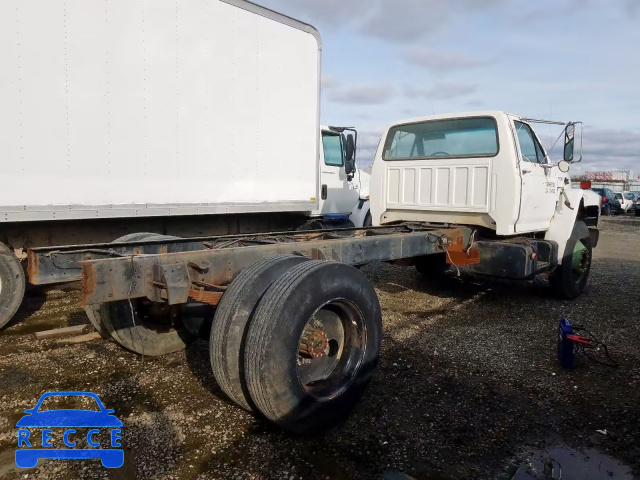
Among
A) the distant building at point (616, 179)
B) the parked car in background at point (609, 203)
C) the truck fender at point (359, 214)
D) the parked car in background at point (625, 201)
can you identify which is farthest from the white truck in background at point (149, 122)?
the distant building at point (616, 179)

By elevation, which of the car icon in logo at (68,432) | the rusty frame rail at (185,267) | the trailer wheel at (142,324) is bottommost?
the car icon in logo at (68,432)

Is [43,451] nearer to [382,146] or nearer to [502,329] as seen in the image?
[502,329]

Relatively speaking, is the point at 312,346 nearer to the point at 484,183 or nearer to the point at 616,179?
the point at 484,183

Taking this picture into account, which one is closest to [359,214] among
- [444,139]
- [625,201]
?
[444,139]

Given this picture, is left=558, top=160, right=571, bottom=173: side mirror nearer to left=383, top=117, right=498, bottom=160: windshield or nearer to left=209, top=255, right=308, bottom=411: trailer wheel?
left=383, top=117, right=498, bottom=160: windshield

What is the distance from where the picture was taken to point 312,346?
315cm

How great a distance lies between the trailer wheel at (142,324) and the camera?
13.3 feet

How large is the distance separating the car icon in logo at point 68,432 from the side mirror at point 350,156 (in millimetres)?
6280

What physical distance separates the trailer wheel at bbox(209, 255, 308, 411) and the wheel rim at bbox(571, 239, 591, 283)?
520 cm

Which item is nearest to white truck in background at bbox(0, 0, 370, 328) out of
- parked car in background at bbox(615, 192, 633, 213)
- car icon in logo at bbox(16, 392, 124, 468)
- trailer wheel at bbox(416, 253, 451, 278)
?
car icon in logo at bbox(16, 392, 124, 468)

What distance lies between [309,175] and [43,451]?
5.15 m

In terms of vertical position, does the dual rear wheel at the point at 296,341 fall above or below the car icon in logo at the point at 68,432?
above

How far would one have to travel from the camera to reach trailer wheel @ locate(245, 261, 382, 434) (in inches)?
109

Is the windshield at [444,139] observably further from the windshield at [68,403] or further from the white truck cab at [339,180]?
the windshield at [68,403]
